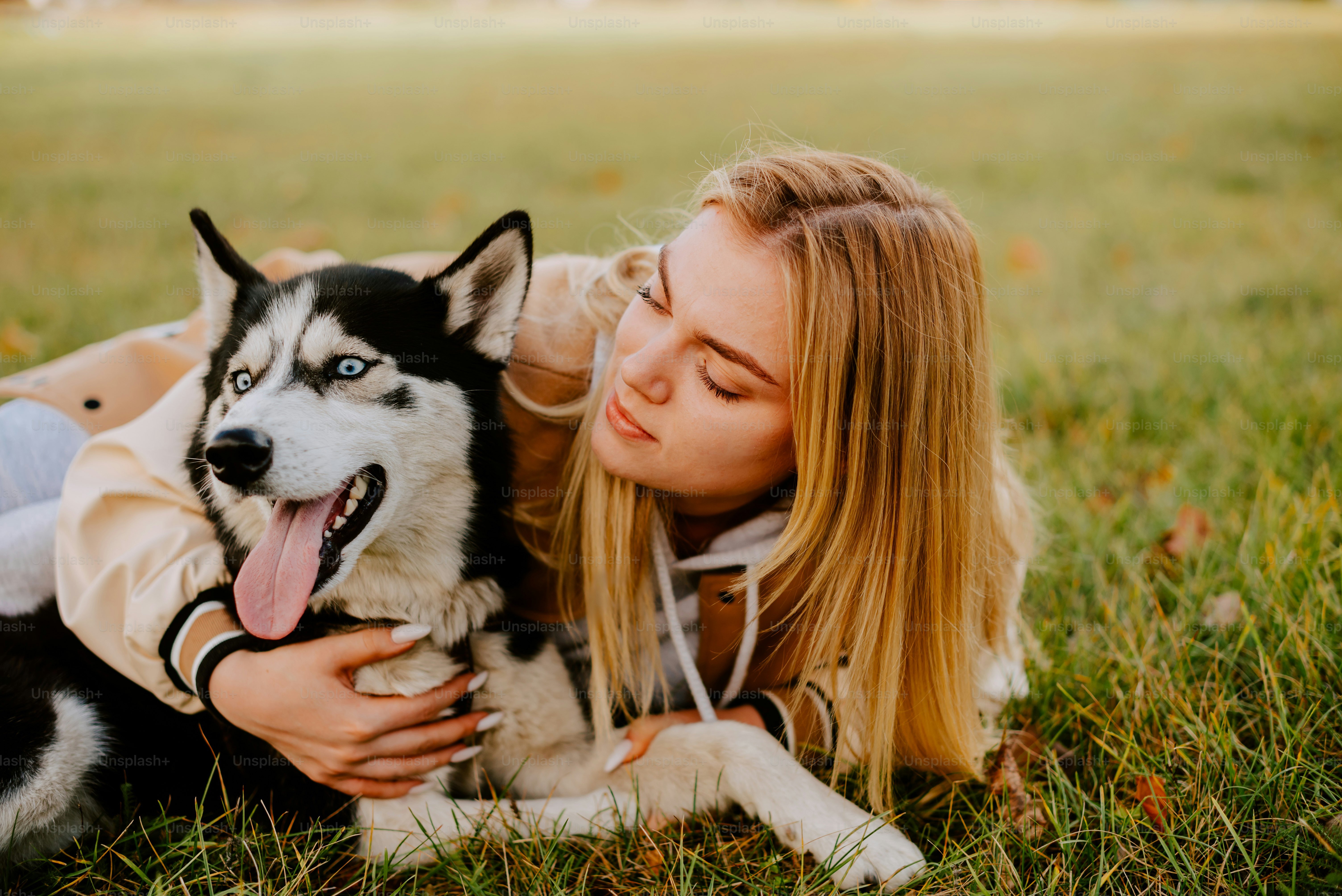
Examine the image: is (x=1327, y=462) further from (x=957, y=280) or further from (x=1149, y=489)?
(x=957, y=280)

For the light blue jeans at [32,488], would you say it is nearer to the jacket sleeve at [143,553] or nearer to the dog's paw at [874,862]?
the jacket sleeve at [143,553]

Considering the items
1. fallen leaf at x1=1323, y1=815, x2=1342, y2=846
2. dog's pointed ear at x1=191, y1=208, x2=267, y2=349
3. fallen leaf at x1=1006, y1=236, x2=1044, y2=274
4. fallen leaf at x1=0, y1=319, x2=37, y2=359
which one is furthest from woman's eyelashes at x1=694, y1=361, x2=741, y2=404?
fallen leaf at x1=1006, y1=236, x2=1044, y2=274

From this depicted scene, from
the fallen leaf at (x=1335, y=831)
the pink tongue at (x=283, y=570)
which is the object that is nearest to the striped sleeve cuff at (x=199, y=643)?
the pink tongue at (x=283, y=570)

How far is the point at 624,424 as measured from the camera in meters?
1.86

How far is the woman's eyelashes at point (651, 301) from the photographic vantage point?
189 centimetres

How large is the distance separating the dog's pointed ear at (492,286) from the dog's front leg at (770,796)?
989 mm

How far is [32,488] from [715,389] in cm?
200

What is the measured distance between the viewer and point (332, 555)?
1652 mm

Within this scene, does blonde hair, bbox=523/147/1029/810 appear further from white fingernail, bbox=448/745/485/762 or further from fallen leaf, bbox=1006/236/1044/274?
fallen leaf, bbox=1006/236/1044/274

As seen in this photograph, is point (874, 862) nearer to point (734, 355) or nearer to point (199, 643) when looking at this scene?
point (734, 355)

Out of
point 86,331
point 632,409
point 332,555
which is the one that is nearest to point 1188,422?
point 632,409

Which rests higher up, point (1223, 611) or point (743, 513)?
point (743, 513)

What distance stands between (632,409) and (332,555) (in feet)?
2.23

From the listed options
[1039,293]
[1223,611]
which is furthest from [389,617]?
[1039,293]
